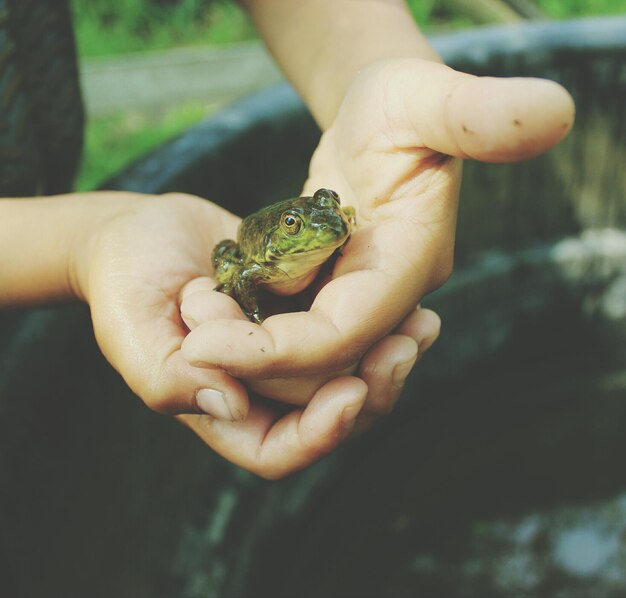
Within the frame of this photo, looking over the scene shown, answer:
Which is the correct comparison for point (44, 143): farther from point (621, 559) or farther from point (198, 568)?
point (621, 559)

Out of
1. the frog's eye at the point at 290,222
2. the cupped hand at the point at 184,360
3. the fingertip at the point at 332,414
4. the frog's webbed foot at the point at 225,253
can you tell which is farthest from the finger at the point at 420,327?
the frog's webbed foot at the point at 225,253

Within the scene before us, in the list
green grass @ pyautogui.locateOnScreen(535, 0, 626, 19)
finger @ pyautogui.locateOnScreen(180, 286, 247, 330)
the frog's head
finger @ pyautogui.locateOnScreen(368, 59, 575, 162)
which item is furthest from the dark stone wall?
green grass @ pyautogui.locateOnScreen(535, 0, 626, 19)

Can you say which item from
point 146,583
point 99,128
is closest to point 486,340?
point 146,583

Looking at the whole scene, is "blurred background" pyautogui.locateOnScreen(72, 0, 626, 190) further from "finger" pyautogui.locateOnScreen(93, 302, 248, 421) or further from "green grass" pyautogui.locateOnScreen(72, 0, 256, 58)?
"finger" pyautogui.locateOnScreen(93, 302, 248, 421)

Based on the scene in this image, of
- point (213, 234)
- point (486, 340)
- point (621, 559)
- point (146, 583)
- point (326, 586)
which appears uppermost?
point (213, 234)

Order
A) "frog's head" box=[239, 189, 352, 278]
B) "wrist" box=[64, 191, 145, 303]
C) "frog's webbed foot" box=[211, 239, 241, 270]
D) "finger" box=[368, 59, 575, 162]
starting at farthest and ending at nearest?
"frog's webbed foot" box=[211, 239, 241, 270]
"wrist" box=[64, 191, 145, 303]
"frog's head" box=[239, 189, 352, 278]
"finger" box=[368, 59, 575, 162]
